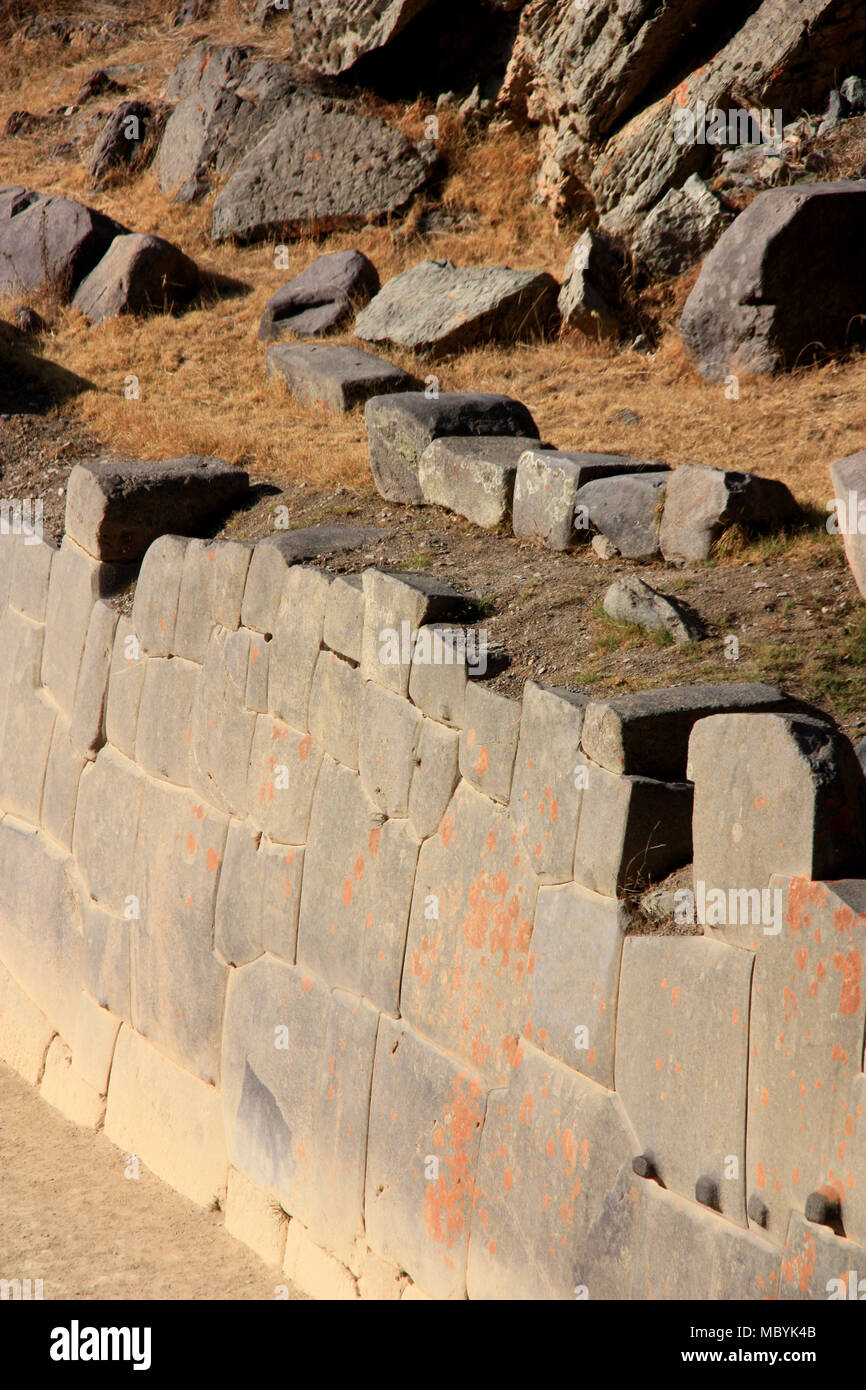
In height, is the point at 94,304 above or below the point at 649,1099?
above

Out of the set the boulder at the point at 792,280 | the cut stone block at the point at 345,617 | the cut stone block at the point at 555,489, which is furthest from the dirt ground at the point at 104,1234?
the boulder at the point at 792,280

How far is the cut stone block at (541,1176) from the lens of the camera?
13.0ft

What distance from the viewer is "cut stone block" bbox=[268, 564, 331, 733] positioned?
554cm

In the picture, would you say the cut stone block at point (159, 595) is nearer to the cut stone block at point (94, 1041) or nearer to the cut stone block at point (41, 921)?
the cut stone block at point (41, 921)

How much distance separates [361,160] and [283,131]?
1099 mm

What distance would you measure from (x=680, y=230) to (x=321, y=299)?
3.25m

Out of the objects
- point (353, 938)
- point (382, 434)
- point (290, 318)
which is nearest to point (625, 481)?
point (382, 434)

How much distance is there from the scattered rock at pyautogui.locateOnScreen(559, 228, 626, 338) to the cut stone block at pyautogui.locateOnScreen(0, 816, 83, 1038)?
21.0ft

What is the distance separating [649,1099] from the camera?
3.79 meters

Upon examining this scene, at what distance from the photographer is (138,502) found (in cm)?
702

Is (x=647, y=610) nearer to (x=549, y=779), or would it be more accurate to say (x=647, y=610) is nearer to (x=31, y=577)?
(x=549, y=779)

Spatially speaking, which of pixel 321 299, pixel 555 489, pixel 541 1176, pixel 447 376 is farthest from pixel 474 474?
pixel 321 299

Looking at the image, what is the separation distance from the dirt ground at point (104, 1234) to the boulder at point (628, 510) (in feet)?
11.3
